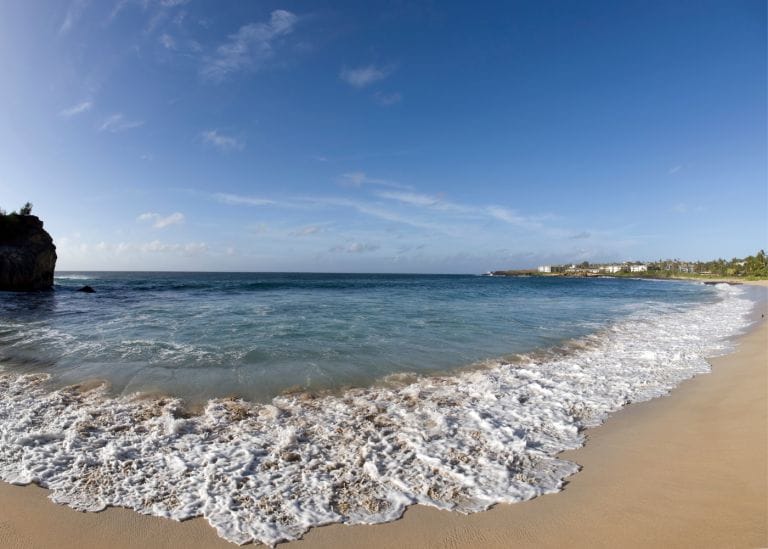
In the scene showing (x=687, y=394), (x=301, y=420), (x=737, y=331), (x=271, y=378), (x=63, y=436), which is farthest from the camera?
(x=737, y=331)

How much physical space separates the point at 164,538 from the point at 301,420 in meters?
2.56

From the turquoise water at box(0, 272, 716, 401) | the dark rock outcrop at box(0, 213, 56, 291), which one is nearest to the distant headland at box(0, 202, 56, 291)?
the dark rock outcrop at box(0, 213, 56, 291)

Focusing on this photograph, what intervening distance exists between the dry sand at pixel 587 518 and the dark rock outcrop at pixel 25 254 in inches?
1729

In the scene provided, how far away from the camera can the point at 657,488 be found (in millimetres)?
3836

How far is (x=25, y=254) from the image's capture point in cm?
3475

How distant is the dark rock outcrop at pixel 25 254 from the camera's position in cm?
3303

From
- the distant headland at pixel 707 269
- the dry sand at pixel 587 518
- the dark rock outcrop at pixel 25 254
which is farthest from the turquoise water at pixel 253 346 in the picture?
the distant headland at pixel 707 269

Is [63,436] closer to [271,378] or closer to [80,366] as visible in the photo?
[271,378]

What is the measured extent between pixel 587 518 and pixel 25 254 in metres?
50.6

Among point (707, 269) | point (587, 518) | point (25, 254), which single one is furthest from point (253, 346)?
point (707, 269)

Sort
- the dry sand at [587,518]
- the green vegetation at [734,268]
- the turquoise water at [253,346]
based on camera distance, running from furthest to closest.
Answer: the green vegetation at [734,268] < the turquoise water at [253,346] < the dry sand at [587,518]

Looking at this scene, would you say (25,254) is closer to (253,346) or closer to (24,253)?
(24,253)

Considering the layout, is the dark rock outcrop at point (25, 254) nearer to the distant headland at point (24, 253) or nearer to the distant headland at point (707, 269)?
the distant headland at point (24, 253)

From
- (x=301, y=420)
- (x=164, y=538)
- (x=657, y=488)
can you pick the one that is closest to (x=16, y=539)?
Answer: (x=164, y=538)
